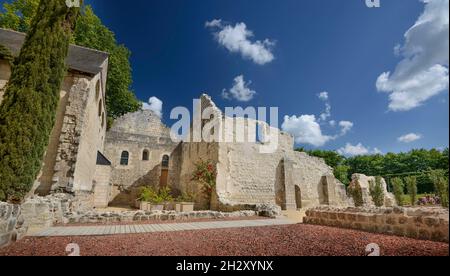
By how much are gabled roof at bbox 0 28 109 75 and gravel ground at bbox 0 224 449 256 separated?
7623mm

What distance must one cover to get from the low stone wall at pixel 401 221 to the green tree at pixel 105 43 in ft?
61.9

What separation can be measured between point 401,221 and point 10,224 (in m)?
7.22

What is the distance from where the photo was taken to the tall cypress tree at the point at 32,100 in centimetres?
587

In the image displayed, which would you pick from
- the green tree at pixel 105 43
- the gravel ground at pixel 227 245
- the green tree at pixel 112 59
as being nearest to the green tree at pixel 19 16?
the green tree at pixel 105 43

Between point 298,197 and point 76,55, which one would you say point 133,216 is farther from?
point 298,197

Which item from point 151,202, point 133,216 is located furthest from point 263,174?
point 133,216

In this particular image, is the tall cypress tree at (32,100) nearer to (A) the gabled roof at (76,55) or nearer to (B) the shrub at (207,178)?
(A) the gabled roof at (76,55)

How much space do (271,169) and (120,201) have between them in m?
11.8

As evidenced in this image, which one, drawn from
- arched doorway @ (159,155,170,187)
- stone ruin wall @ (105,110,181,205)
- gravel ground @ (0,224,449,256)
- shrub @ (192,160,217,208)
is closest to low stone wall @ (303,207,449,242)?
gravel ground @ (0,224,449,256)

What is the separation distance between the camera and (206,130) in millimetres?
14281

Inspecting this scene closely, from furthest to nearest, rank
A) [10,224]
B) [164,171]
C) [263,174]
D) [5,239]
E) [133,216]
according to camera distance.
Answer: [164,171]
[263,174]
[133,216]
[10,224]
[5,239]

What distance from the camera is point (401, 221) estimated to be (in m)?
4.43

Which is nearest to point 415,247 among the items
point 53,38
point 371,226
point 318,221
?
point 371,226
